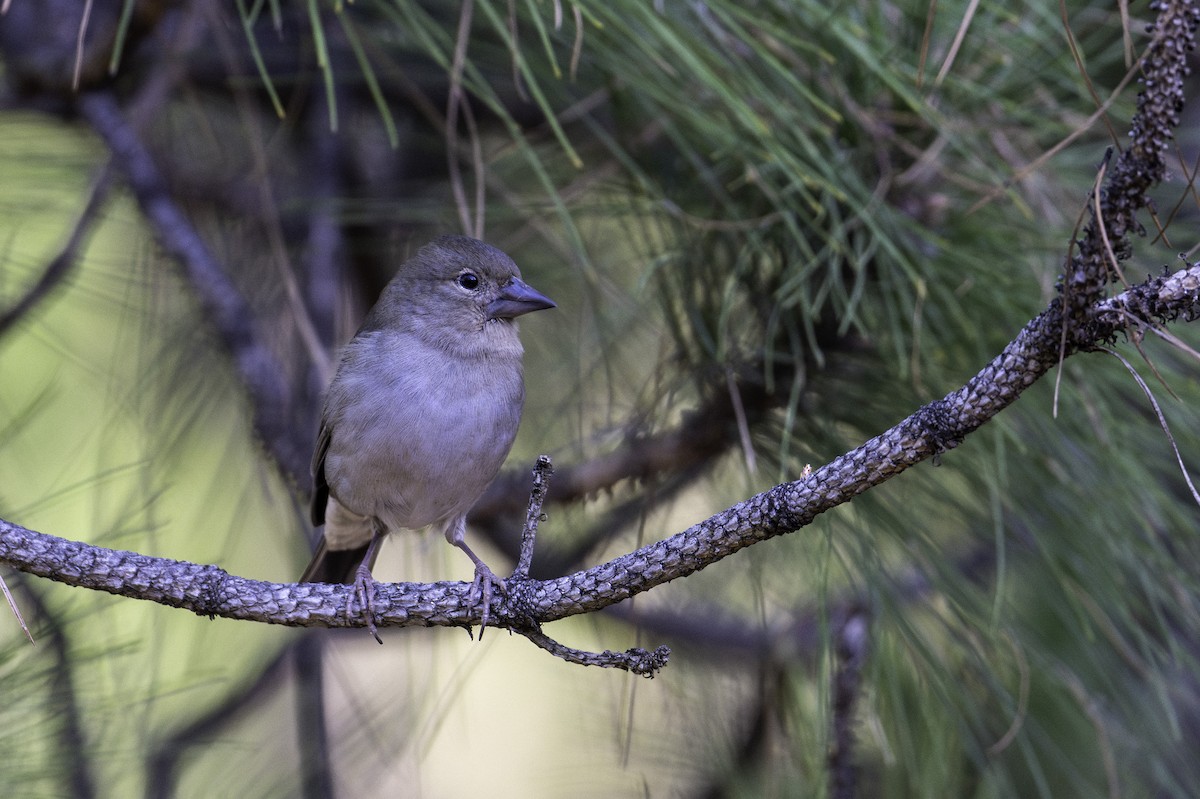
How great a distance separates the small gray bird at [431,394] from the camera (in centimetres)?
270

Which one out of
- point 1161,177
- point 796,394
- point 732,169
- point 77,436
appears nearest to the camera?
point 1161,177

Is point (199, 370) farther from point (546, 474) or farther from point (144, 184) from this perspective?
point (546, 474)

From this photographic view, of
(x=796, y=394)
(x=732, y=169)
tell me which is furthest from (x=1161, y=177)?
(x=732, y=169)

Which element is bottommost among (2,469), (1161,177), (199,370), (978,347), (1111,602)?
(1161,177)

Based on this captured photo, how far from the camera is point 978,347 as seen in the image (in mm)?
2242

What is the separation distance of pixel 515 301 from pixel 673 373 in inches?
17.7

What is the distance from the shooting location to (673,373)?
8.59ft

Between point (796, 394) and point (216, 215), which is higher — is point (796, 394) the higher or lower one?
the lower one

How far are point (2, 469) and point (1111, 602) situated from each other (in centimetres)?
227

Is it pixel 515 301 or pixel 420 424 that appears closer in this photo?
pixel 420 424

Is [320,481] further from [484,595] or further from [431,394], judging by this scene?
[484,595]

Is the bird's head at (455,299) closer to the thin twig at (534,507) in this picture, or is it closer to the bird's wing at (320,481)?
the bird's wing at (320,481)

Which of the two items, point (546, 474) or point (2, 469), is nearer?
point (546, 474)

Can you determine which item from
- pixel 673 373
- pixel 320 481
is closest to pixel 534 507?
pixel 673 373
